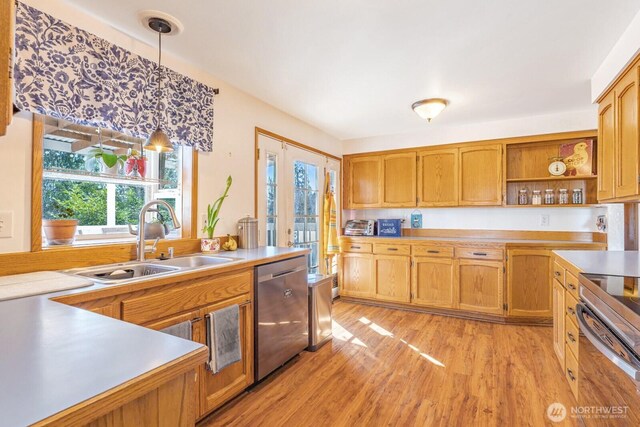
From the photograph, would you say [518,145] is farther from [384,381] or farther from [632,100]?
[384,381]

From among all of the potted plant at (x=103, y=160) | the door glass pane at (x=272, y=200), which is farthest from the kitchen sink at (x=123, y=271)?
the door glass pane at (x=272, y=200)

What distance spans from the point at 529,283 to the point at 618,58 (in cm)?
214

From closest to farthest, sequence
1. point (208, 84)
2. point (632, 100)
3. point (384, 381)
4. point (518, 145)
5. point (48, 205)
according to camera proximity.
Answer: point (48, 205) → point (632, 100) → point (384, 381) → point (208, 84) → point (518, 145)

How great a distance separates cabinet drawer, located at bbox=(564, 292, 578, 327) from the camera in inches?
75.0

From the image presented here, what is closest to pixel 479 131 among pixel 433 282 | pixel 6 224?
pixel 433 282

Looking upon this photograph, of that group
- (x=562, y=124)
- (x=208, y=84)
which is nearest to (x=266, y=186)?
(x=208, y=84)

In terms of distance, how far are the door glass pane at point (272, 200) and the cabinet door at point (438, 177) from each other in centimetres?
190

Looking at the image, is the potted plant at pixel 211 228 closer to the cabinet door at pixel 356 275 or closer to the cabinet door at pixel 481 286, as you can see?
the cabinet door at pixel 356 275

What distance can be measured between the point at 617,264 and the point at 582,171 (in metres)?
1.85

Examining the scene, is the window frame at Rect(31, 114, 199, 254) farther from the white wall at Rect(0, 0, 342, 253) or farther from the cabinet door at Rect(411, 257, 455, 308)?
the cabinet door at Rect(411, 257, 455, 308)

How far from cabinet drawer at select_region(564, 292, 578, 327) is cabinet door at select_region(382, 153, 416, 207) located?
7.09 feet

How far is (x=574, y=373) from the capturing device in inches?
73.9

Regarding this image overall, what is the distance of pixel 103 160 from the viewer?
1959 millimetres

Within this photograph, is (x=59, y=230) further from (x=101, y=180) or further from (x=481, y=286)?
(x=481, y=286)
